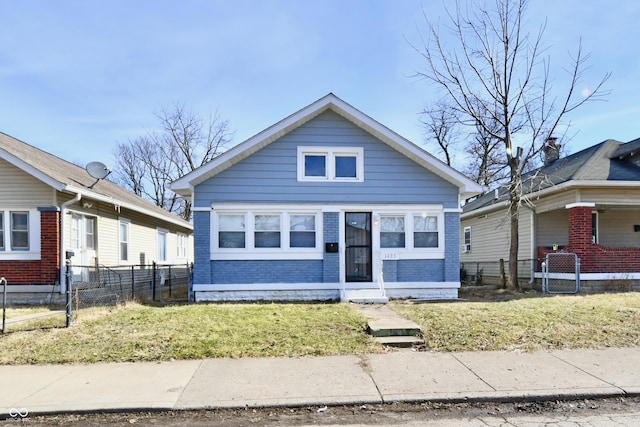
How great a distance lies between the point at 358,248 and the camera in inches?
469

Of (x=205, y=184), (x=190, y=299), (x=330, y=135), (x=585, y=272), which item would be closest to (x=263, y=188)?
(x=205, y=184)

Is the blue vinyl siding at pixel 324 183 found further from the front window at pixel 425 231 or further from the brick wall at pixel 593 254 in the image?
the brick wall at pixel 593 254

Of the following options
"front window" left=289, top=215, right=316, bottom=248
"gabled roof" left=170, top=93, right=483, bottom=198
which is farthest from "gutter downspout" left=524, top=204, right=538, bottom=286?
"front window" left=289, top=215, right=316, bottom=248

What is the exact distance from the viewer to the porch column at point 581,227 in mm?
12867

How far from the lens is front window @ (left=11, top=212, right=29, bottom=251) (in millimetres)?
11406

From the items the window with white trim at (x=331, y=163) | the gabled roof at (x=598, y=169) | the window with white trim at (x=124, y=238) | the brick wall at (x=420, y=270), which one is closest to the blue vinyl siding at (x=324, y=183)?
the window with white trim at (x=331, y=163)

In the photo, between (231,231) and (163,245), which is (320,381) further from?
(163,245)

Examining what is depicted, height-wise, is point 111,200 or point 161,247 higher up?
point 111,200

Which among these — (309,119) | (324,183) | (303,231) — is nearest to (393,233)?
(324,183)

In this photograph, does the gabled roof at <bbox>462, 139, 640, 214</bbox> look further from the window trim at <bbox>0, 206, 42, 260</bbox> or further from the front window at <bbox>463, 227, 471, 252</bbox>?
the window trim at <bbox>0, 206, 42, 260</bbox>

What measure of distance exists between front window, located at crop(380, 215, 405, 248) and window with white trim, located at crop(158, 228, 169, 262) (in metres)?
11.6

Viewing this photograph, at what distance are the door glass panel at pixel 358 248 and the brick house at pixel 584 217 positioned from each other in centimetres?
611

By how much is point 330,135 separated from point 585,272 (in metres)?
8.85

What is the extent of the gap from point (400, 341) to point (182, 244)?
18.6m
